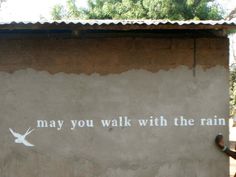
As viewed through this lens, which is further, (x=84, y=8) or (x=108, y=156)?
(x=84, y=8)

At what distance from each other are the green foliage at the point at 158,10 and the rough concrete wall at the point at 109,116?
31.0 ft

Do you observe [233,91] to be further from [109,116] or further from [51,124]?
[51,124]

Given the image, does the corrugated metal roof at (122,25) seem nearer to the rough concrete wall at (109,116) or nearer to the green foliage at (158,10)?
the rough concrete wall at (109,116)

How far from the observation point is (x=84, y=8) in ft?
61.2

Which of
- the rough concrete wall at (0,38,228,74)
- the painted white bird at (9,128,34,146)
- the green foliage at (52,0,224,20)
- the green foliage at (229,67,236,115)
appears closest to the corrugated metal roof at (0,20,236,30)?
the rough concrete wall at (0,38,228,74)

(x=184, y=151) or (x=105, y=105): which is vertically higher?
(x=105, y=105)

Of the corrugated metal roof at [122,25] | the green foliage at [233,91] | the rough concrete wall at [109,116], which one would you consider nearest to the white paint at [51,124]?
the rough concrete wall at [109,116]

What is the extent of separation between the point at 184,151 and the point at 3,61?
121 inches

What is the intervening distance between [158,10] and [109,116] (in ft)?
34.2

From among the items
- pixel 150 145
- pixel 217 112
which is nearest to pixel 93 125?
pixel 150 145

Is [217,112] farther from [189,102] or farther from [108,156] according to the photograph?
[108,156]

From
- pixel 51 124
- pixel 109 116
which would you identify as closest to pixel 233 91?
pixel 109 116

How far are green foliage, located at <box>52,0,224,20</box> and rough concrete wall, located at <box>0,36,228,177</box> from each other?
31.0ft

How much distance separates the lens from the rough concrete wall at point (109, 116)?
6.19 meters
